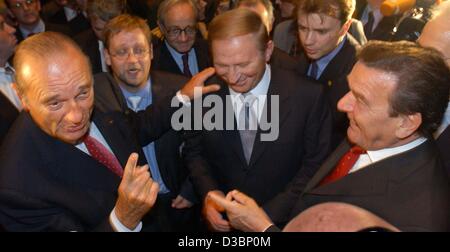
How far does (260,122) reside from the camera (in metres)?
2.40

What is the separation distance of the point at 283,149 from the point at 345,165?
447 mm

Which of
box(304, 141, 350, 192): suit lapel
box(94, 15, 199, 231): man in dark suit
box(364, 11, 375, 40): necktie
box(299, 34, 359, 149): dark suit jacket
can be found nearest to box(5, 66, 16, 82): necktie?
box(94, 15, 199, 231): man in dark suit

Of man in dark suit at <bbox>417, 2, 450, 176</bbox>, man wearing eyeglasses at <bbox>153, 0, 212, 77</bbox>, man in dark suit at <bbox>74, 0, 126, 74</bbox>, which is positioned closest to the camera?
man in dark suit at <bbox>417, 2, 450, 176</bbox>

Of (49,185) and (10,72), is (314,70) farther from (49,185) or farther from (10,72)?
(10,72)

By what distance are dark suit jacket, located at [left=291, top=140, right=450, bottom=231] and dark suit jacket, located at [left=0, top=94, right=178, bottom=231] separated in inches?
40.1

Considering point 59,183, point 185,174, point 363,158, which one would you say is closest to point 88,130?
point 59,183

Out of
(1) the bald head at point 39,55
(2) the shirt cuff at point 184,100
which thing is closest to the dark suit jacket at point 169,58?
(2) the shirt cuff at point 184,100

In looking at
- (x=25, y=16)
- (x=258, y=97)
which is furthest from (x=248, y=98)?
(x=25, y=16)

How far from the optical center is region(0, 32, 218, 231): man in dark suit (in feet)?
5.77

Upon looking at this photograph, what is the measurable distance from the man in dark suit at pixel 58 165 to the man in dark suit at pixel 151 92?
2.98ft

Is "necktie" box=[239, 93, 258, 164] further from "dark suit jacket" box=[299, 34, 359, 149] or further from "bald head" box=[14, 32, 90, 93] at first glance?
"bald head" box=[14, 32, 90, 93]

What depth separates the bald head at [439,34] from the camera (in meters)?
2.34

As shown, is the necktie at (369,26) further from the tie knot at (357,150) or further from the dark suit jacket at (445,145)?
the tie knot at (357,150)

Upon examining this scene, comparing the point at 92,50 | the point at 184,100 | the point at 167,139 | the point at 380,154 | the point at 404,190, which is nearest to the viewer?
the point at 404,190
